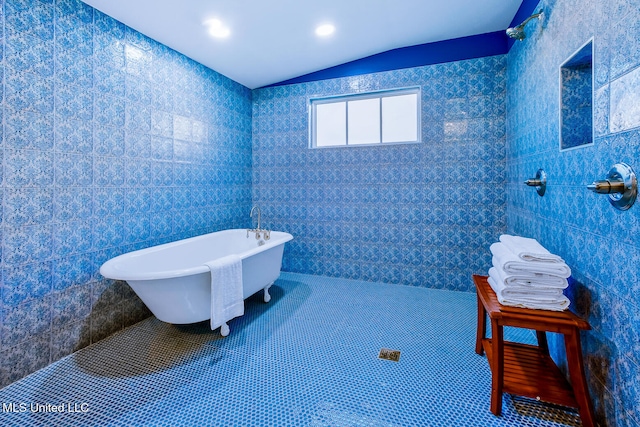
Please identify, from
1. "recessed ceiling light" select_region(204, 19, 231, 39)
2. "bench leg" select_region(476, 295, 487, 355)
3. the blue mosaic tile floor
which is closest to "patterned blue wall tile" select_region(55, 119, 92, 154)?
"recessed ceiling light" select_region(204, 19, 231, 39)

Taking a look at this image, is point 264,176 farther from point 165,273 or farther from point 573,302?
point 573,302

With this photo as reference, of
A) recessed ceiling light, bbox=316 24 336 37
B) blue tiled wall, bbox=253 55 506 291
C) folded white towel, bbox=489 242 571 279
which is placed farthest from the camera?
blue tiled wall, bbox=253 55 506 291

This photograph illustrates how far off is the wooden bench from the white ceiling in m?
2.32

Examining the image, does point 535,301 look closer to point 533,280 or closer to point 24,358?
point 533,280

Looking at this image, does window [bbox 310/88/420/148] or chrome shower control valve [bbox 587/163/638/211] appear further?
window [bbox 310/88/420/148]

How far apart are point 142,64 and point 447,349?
3.25 meters

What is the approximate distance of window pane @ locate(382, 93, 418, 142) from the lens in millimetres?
3336

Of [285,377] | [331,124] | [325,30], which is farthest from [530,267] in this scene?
[331,124]

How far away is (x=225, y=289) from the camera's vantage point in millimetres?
2082

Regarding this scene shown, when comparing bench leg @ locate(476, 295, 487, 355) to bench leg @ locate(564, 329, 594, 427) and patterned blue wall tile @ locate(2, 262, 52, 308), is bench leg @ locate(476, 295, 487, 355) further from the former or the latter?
patterned blue wall tile @ locate(2, 262, 52, 308)

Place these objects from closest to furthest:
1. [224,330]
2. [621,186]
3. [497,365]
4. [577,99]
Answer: [621,186]
[497,365]
[577,99]
[224,330]

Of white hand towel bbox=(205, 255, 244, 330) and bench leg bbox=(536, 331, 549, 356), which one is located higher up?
white hand towel bbox=(205, 255, 244, 330)

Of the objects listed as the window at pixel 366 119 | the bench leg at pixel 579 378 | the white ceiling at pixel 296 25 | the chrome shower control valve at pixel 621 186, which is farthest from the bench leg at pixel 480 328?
the white ceiling at pixel 296 25

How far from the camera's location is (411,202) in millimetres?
3309
